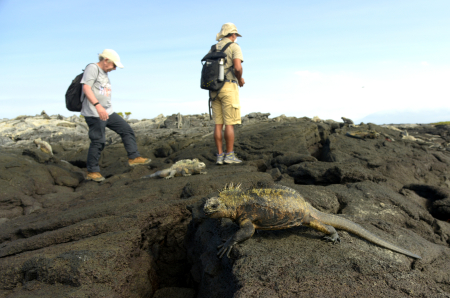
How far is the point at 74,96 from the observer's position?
23.4ft

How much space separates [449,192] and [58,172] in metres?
9.26

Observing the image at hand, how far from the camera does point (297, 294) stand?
2273 mm

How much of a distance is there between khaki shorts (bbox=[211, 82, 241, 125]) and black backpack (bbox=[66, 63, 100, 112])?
3248 millimetres

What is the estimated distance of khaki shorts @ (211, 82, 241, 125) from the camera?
270 inches

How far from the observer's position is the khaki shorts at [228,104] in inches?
270

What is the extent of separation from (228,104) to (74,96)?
374 cm

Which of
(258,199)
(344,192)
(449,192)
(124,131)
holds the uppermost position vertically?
(124,131)

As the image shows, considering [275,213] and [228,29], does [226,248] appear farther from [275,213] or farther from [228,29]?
[228,29]

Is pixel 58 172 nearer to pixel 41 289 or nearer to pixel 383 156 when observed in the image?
pixel 41 289

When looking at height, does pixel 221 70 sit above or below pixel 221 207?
above

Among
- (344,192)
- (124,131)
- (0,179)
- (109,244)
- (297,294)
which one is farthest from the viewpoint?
(124,131)

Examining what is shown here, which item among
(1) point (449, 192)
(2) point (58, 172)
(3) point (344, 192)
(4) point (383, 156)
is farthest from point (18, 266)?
(4) point (383, 156)

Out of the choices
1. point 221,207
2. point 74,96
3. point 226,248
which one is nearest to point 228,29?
point 74,96

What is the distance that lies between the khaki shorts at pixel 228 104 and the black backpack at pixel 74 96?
3248mm
